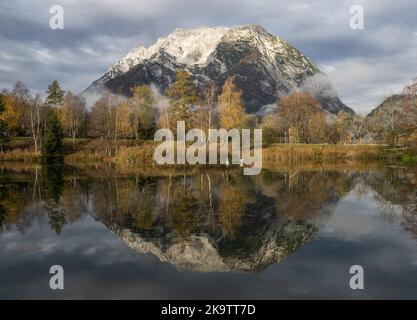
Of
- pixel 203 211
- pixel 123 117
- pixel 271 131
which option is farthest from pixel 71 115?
pixel 203 211

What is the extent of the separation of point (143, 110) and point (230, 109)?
67.7 feet

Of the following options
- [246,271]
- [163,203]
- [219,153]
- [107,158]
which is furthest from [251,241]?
[107,158]

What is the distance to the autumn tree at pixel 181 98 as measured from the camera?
2031 inches

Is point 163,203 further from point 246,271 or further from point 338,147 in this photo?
point 338,147

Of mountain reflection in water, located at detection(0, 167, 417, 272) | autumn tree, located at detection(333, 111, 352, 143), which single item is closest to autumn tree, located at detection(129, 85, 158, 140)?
mountain reflection in water, located at detection(0, 167, 417, 272)

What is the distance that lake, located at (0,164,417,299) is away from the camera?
8.29 meters

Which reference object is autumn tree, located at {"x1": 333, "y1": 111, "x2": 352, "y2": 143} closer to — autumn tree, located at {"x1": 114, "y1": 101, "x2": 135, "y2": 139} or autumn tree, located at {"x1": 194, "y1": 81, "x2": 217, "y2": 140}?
autumn tree, located at {"x1": 194, "y1": 81, "x2": 217, "y2": 140}

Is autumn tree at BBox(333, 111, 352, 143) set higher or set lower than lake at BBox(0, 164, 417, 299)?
higher

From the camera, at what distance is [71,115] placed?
72812 mm

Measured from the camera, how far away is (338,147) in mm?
57312

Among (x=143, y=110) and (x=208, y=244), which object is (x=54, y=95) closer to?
(x=143, y=110)

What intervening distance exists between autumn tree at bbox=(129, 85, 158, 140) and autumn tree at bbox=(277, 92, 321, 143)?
78.3 feet
